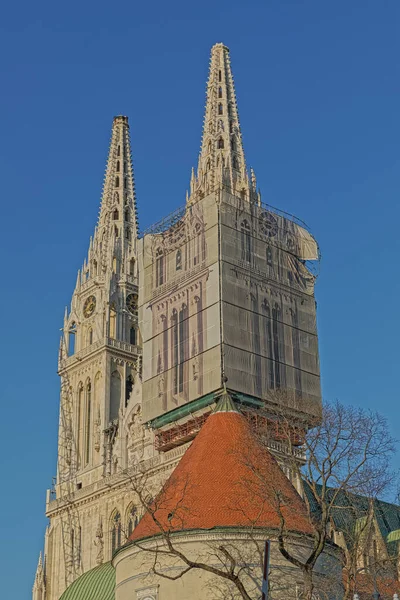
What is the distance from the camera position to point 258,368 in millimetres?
55938

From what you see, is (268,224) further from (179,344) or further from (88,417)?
(88,417)

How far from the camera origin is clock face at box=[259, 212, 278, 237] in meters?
60.6

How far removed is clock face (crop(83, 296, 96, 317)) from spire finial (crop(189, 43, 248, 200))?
1061 cm

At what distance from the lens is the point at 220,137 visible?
68.6 metres

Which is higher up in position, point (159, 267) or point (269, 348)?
point (159, 267)

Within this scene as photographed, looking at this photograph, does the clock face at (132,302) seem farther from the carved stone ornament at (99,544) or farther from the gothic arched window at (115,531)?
the carved stone ornament at (99,544)

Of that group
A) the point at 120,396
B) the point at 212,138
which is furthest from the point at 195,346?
the point at 212,138

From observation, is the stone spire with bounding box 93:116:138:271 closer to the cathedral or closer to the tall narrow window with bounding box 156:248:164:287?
the cathedral

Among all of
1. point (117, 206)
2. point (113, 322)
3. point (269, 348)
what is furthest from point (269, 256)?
point (117, 206)

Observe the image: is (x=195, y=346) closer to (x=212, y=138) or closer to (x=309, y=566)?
(x=212, y=138)

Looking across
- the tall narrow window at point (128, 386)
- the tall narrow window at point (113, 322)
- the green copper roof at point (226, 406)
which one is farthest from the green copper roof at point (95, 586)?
the tall narrow window at point (113, 322)

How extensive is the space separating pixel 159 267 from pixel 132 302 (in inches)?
352

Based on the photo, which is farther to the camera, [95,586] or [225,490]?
[95,586]

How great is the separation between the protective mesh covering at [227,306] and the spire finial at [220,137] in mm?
4645
